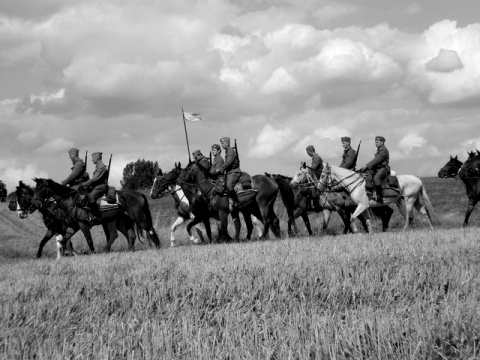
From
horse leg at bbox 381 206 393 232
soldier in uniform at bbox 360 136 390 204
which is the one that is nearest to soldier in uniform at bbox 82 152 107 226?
soldier in uniform at bbox 360 136 390 204

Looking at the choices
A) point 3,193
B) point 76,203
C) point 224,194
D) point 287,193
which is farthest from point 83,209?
point 3,193

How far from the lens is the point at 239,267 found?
973cm

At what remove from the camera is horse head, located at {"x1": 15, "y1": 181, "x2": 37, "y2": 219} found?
64.7 ft

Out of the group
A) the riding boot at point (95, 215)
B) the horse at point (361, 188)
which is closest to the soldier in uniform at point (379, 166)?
the horse at point (361, 188)

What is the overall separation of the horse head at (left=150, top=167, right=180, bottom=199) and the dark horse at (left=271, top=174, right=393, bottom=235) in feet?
12.2

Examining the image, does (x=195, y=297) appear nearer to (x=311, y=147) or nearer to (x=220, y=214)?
(x=220, y=214)

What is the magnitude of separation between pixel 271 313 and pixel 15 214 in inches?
1085

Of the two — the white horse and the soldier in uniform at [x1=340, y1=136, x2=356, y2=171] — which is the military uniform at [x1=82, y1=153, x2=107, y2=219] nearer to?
the white horse

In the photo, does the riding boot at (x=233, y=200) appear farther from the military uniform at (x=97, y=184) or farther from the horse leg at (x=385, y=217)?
the horse leg at (x=385, y=217)

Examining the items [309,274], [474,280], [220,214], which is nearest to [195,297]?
[309,274]

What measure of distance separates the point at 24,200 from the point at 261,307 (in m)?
14.6

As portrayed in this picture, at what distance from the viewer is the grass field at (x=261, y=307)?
4.66m

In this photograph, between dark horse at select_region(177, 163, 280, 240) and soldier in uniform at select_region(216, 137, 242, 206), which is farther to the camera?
dark horse at select_region(177, 163, 280, 240)

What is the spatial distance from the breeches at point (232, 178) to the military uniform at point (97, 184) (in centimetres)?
378
